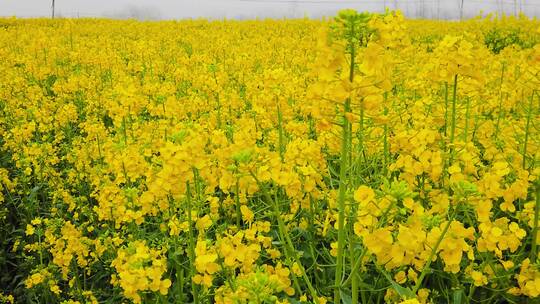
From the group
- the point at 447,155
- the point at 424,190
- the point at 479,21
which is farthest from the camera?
the point at 479,21

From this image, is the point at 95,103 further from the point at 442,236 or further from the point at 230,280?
the point at 442,236

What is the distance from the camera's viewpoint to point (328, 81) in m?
1.49

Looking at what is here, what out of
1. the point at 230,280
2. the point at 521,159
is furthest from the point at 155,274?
the point at 521,159

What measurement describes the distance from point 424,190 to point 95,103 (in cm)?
424

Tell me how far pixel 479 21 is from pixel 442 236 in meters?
14.9

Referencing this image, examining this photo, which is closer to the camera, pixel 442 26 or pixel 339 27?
pixel 339 27

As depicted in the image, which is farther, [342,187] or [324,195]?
[324,195]

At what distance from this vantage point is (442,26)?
50.7 ft

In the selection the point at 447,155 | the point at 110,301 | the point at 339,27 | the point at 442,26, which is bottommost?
the point at 110,301

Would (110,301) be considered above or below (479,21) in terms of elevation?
below

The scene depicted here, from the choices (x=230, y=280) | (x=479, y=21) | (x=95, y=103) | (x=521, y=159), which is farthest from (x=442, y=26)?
(x=230, y=280)

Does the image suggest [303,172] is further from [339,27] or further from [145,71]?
[145,71]

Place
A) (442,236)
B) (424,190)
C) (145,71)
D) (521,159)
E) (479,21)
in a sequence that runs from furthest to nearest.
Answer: (479,21) → (145,71) → (521,159) → (424,190) → (442,236)

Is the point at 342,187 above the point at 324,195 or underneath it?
above
